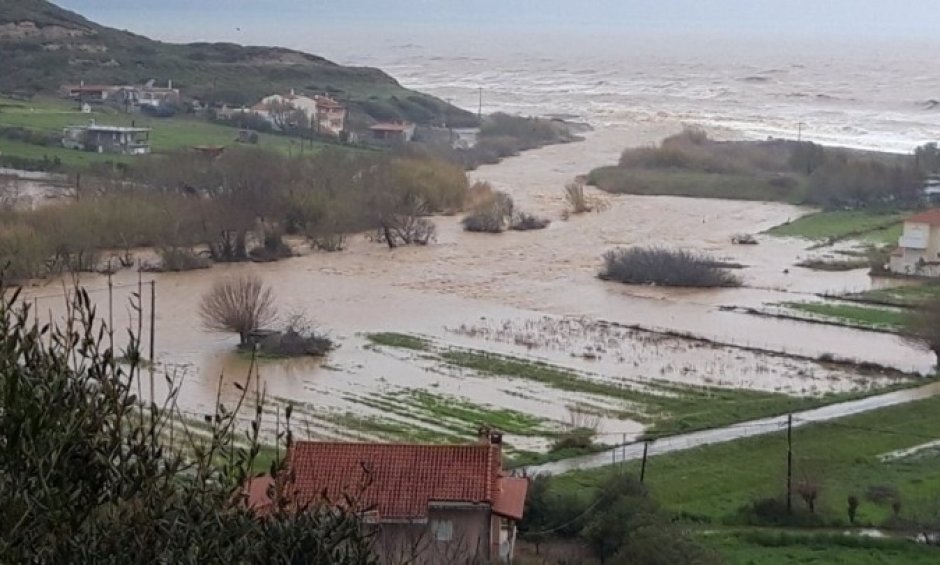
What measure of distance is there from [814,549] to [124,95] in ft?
157

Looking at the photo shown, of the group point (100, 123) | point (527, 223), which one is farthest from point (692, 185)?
point (100, 123)

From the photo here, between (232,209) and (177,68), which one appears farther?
(177,68)

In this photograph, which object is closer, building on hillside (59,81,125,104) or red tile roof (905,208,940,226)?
red tile roof (905,208,940,226)

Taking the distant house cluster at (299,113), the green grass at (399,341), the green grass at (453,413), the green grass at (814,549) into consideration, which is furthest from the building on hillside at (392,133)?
the green grass at (814,549)

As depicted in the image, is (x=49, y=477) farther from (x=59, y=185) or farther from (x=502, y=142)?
(x=502, y=142)

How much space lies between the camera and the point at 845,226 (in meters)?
33.2

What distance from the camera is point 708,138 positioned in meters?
50.2

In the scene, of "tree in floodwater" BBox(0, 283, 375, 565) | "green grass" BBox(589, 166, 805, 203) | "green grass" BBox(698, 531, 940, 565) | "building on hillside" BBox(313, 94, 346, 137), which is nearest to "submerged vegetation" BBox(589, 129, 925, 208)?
"green grass" BBox(589, 166, 805, 203)

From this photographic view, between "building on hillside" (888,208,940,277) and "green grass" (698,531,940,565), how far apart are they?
1657 cm

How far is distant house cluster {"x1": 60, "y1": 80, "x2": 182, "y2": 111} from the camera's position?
54.3 metres

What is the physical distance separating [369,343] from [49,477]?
17.6 meters

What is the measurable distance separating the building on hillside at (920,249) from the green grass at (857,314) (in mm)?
3650

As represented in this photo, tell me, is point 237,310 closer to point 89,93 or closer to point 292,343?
point 292,343

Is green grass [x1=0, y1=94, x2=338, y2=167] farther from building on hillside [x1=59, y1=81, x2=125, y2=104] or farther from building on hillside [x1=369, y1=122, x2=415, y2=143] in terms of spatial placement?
building on hillside [x1=369, y1=122, x2=415, y2=143]
